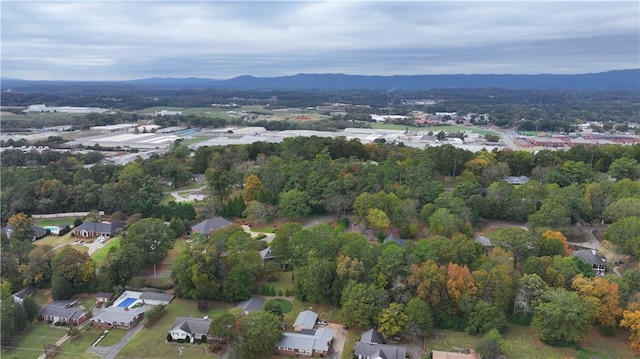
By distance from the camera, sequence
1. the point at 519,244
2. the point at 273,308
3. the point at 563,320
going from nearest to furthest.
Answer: the point at 563,320, the point at 273,308, the point at 519,244

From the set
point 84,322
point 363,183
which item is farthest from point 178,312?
point 363,183

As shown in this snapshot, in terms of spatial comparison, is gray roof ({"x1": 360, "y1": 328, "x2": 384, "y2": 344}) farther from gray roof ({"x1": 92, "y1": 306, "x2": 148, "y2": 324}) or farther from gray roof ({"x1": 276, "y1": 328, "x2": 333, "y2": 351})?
gray roof ({"x1": 92, "y1": 306, "x2": 148, "y2": 324})

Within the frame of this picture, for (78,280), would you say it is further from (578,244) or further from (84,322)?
(578,244)

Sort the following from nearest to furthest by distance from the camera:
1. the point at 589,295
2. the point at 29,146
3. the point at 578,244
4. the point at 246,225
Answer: the point at 589,295 < the point at 578,244 < the point at 246,225 < the point at 29,146

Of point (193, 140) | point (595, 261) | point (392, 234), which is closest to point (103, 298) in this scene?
point (392, 234)

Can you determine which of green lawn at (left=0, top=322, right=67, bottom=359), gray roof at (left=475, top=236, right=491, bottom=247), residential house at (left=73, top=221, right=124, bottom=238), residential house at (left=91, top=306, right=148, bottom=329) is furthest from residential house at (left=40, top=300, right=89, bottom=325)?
gray roof at (left=475, top=236, right=491, bottom=247)

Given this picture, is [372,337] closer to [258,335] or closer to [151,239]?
[258,335]
